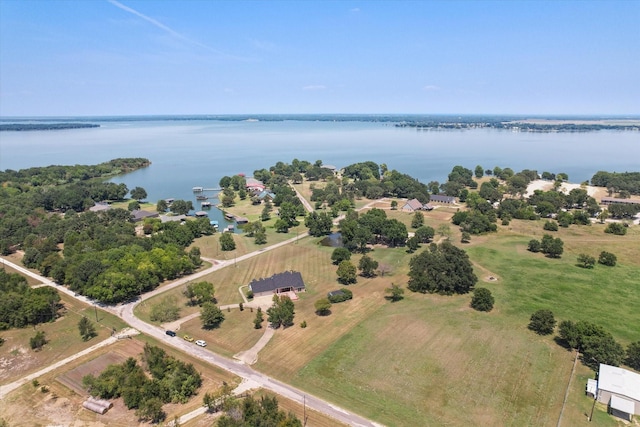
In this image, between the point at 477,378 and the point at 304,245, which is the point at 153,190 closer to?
the point at 304,245

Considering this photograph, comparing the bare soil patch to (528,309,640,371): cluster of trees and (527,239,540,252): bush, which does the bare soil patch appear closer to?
(528,309,640,371): cluster of trees

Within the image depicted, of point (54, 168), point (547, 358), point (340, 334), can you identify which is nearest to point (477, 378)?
point (547, 358)

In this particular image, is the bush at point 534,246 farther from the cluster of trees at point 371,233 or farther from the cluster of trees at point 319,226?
the cluster of trees at point 319,226

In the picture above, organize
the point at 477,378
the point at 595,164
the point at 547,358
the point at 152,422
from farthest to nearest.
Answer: the point at 595,164, the point at 547,358, the point at 477,378, the point at 152,422

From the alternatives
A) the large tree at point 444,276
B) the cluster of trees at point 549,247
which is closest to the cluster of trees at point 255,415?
the large tree at point 444,276

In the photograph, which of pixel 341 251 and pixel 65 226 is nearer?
pixel 341 251

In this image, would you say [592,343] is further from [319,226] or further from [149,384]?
[319,226]
